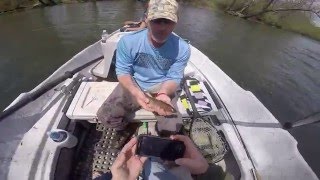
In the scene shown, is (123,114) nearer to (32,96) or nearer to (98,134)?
(98,134)

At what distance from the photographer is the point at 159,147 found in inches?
99.9

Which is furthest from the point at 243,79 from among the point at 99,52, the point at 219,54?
the point at 99,52

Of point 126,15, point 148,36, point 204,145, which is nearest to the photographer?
point 148,36

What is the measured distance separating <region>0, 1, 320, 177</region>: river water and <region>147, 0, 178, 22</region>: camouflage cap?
5541 mm

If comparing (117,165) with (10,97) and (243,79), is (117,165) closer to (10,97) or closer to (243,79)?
(10,97)

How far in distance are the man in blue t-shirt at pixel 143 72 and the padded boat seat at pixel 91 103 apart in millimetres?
149

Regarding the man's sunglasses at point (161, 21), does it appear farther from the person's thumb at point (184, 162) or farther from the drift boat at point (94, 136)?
the person's thumb at point (184, 162)

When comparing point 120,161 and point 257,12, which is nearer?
point 120,161

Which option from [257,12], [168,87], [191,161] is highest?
[168,87]

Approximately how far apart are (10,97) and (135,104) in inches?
261

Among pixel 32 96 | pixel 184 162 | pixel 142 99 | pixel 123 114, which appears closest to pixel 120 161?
pixel 184 162

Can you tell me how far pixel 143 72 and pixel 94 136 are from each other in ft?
4.36

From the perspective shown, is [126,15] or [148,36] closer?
[148,36]

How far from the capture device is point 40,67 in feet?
35.8
